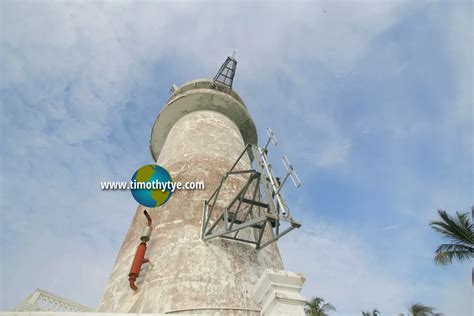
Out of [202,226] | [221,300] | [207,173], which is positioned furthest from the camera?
[207,173]

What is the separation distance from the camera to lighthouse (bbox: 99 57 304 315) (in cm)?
518

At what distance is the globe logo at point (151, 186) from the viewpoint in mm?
7383

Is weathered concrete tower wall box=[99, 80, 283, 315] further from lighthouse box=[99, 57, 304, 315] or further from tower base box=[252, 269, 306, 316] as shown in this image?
tower base box=[252, 269, 306, 316]

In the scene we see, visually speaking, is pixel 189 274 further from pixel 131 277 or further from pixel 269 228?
pixel 269 228

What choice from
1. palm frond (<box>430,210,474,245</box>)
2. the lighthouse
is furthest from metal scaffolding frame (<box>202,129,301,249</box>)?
palm frond (<box>430,210,474,245</box>)

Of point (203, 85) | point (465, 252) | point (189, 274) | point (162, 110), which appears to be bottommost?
point (189, 274)

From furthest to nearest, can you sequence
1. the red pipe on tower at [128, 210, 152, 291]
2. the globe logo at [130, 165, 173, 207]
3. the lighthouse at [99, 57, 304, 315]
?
the globe logo at [130, 165, 173, 207] → the red pipe on tower at [128, 210, 152, 291] → the lighthouse at [99, 57, 304, 315]

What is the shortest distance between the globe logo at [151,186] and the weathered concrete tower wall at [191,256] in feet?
0.79

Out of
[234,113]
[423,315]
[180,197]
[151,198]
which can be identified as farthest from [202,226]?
[423,315]

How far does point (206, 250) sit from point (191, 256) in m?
0.34

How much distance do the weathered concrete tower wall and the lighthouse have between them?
0.02m

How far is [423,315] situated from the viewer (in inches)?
949

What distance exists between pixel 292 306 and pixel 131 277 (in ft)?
10.2

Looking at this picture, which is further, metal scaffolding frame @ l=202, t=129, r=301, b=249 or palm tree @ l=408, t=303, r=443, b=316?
palm tree @ l=408, t=303, r=443, b=316
